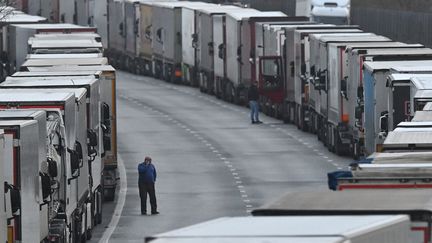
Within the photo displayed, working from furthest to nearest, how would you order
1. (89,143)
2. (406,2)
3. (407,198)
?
(406,2), (89,143), (407,198)

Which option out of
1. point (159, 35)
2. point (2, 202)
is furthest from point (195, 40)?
point (2, 202)

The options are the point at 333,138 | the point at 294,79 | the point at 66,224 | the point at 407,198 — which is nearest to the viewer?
the point at 407,198

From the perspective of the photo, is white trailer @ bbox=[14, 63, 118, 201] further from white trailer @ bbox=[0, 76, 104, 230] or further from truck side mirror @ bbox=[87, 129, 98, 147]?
truck side mirror @ bbox=[87, 129, 98, 147]

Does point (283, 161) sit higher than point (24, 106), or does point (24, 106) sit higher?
point (24, 106)

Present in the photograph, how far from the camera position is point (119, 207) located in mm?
45031

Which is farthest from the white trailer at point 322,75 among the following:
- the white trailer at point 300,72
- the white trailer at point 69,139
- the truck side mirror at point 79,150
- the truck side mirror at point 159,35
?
the truck side mirror at point 159,35

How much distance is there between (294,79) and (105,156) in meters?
21.2

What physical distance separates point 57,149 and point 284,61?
34927 mm

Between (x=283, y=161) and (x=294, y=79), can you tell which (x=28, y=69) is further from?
(x=294, y=79)

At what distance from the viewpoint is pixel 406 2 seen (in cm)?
10706

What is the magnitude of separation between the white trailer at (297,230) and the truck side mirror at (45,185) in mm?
12396

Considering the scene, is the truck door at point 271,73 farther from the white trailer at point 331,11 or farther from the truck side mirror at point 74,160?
the truck side mirror at point 74,160

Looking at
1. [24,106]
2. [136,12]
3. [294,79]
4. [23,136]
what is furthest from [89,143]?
[136,12]

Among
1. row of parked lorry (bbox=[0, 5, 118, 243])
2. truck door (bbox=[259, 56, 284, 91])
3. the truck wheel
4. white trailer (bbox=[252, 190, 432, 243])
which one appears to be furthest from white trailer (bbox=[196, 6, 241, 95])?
white trailer (bbox=[252, 190, 432, 243])
